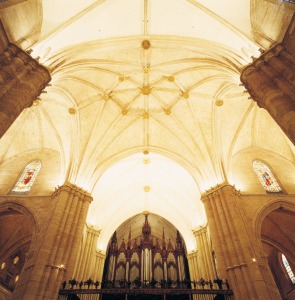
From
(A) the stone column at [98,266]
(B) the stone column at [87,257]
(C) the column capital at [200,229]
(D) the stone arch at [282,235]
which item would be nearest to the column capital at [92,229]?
(B) the stone column at [87,257]

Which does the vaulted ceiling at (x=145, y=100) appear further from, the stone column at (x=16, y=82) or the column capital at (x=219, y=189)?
the stone column at (x=16, y=82)

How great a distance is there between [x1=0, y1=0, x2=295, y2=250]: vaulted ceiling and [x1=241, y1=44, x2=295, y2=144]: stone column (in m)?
1.79

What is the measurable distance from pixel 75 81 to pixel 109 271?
15.7 meters

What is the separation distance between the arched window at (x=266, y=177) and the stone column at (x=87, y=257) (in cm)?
1272

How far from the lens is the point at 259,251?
10.6 meters

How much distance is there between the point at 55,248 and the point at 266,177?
12729 millimetres

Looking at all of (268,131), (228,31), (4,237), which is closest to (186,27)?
(228,31)

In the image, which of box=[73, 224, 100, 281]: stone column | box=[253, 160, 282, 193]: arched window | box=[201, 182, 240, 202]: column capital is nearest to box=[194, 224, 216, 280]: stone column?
box=[201, 182, 240, 202]: column capital

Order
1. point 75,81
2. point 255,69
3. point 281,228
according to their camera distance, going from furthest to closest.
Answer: point 281,228
point 75,81
point 255,69

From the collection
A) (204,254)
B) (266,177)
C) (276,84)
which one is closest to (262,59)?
(276,84)

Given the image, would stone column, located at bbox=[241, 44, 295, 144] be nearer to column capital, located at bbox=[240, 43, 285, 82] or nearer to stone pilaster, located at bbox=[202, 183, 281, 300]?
column capital, located at bbox=[240, 43, 285, 82]

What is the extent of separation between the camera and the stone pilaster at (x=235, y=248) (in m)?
9.12

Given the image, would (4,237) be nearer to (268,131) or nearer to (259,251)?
(259,251)

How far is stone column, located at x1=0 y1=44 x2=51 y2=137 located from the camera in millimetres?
6695
